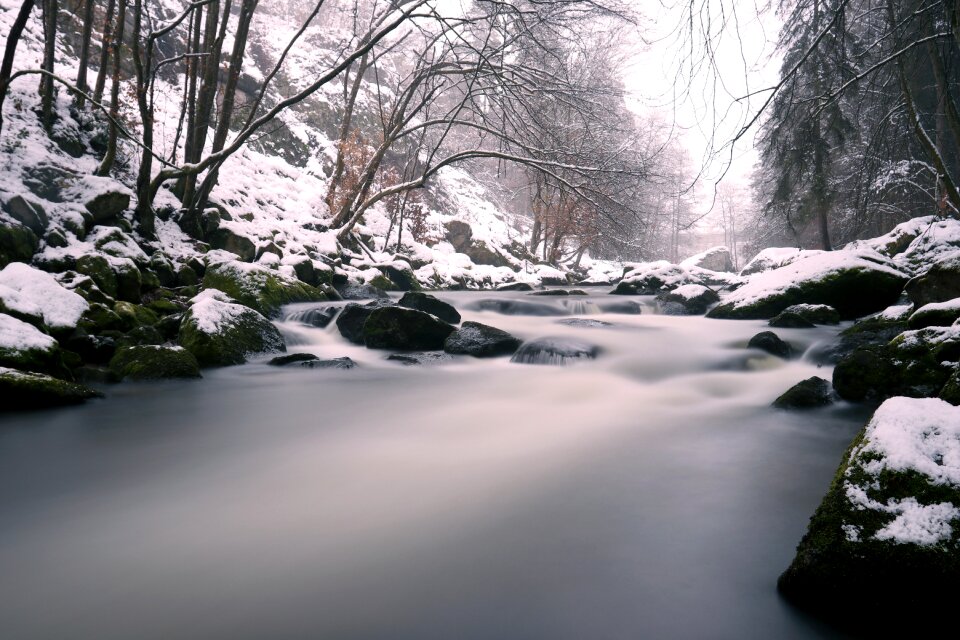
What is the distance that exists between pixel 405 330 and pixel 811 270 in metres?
6.66

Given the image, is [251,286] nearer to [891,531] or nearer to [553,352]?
[553,352]

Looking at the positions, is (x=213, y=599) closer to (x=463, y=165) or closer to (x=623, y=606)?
(x=623, y=606)

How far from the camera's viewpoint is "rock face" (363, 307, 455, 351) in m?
6.62

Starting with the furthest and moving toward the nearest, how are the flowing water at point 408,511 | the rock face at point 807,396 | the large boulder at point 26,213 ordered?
the large boulder at point 26,213 < the rock face at point 807,396 < the flowing water at point 408,511

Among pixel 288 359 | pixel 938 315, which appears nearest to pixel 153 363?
pixel 288 359

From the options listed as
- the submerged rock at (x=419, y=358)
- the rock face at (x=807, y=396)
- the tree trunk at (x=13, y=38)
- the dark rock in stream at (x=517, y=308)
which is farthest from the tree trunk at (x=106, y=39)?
the rock face at (x=807, y=396)

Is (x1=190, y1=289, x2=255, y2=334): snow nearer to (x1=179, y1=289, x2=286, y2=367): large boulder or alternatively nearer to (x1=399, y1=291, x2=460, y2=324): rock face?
→ (x1=179, y1=289, x2=286, y2=367): large boulder

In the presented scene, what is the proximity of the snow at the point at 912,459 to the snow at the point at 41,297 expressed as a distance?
5.92m

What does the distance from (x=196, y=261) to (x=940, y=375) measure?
9.80 m

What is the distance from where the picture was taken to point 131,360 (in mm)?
4824

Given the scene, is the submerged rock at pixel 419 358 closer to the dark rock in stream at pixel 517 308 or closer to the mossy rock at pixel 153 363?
the mossy rock at pixel 153 363

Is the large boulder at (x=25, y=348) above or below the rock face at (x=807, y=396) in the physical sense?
above

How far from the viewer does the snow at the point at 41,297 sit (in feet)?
14.8

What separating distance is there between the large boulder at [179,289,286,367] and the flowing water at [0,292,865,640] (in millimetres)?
710
